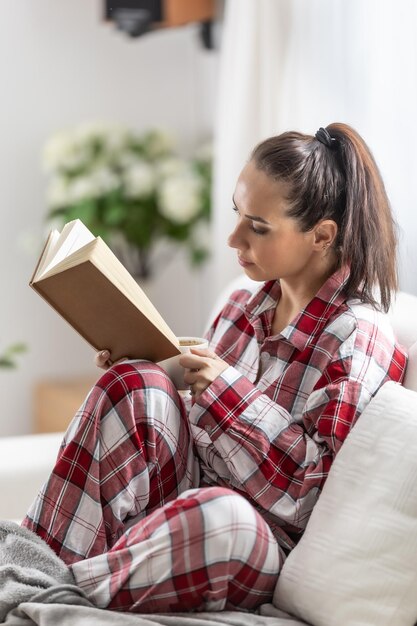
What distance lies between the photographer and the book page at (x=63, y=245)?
5.41ft

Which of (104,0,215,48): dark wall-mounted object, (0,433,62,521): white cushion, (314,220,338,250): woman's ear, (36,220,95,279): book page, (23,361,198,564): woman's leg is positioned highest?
(104,0,215,48): dark wall-mounted object

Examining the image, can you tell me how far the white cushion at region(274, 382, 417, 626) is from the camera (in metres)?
1.49

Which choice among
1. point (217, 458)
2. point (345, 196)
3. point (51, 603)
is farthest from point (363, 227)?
point (51, 603)

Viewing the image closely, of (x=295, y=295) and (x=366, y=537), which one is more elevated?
(x=295, y=295)

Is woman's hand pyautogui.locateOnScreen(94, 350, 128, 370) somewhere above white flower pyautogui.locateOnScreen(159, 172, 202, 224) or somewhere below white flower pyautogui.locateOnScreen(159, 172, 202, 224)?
above

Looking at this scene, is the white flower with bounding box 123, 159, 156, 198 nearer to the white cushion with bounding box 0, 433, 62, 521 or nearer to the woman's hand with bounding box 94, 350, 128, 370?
the white cushion with bounding box 0, 433, 62, 521

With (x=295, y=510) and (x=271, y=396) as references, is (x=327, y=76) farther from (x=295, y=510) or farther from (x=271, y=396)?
(x=295, y=510)

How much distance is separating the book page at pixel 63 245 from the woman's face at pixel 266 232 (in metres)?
0.27

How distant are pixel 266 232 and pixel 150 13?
1732 mm

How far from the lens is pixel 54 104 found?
353 cm

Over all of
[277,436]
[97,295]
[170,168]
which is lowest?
[277,436]

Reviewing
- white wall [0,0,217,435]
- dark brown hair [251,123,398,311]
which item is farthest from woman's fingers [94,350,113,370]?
white wall [0,0,217,435]

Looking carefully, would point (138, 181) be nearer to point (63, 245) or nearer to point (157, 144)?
point (157, 144)

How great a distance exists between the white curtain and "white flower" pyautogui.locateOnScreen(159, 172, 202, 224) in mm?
220
